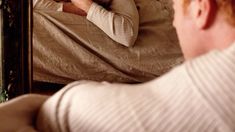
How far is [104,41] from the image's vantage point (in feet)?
3.52

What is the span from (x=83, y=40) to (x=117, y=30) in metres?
0.10

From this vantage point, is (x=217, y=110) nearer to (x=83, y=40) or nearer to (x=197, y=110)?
(x=197, y=110)

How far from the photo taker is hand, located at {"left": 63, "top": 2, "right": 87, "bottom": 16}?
3.31 feet

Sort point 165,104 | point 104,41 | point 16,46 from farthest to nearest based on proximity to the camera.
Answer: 1. point 104,41
2. point 16,46
3. point 165,104

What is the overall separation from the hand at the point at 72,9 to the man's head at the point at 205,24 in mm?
507

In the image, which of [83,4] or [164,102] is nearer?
[164,102]

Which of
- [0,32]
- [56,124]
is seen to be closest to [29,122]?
[56,124]

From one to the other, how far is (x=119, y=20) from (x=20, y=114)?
0.67 metres

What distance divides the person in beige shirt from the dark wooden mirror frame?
50cm

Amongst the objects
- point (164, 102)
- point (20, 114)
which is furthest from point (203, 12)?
point (20, 114)

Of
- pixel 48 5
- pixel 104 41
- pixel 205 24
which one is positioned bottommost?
pixel 104 41

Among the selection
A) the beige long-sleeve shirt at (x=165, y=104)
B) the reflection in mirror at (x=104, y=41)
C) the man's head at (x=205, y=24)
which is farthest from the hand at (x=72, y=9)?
the beige long-sleeve shirt at (x=165, y=104)

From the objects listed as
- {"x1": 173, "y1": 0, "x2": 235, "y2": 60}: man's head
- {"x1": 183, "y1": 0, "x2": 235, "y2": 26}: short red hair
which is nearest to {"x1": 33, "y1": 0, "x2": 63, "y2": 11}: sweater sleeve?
{"x1": 173, "y1": 0, "x2": 235, "y2": 60}: man's head

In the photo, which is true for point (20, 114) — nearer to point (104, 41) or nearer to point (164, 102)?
point (164, 102)
